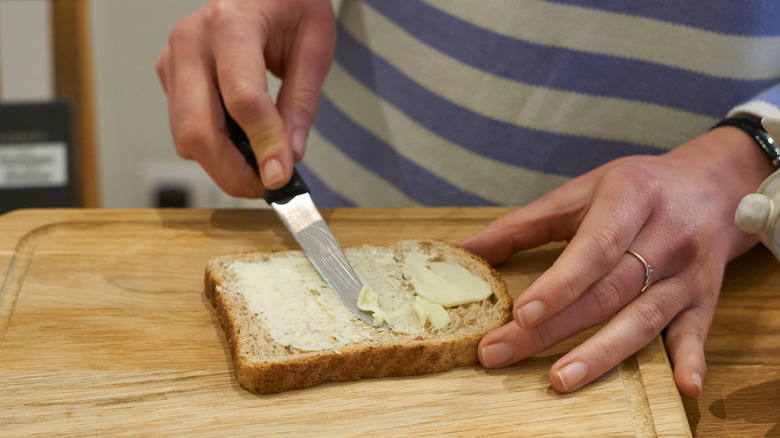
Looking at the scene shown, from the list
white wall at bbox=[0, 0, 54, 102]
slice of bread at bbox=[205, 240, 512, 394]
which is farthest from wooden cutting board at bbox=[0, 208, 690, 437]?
white wall at bbox=[0, 0, 54, 102]

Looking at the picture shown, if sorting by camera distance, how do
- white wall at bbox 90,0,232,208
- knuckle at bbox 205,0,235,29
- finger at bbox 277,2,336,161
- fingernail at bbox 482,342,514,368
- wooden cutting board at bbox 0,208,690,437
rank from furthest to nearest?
white wall at bbox 90,0,232,208 < finger at bbox 277,2,336,161 < knuckle at bbox 205,0,235,29 < fingernail at bbox 482,342,514,368 < wooden cutting board at bbox 0,208,690,437

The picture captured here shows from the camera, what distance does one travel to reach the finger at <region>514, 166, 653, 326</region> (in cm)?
126

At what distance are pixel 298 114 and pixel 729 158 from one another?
1066 millimetres

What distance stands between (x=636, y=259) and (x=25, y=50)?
319 cm

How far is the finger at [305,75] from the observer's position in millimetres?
1844

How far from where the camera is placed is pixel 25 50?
133 inches

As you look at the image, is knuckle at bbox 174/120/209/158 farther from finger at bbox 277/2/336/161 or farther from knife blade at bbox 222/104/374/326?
finger at bbox 277/2/336/161

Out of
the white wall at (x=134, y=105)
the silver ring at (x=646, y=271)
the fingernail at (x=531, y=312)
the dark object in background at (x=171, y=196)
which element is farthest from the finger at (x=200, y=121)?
the dark object in background at (x=171, y=196)

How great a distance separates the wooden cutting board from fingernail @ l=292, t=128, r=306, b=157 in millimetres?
335

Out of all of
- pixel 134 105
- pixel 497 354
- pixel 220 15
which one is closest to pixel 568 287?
pixel 497 354

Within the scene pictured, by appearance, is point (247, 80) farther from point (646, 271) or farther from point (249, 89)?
point (646, 271)

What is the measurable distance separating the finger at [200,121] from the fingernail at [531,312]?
849 mm

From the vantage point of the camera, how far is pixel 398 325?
1406 mm

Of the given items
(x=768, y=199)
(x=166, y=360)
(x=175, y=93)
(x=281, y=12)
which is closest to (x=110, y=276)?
(x=166, y=360)
